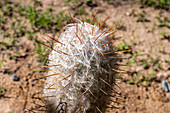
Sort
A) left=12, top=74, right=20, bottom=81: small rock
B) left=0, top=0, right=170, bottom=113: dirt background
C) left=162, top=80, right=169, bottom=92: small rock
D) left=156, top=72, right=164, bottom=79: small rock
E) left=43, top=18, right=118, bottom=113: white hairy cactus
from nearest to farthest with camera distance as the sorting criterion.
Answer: left=43, top=18, right=118, bottom=113: white hairy cactus < left=0, top=0, right=170, bottom=113: dirt background < left=12, top=74, right=20, bottom=81: small rock < left=162, top=80, right=169, bottom=92: small rock < left=156, top=72, right=164, bottom=79: small rock

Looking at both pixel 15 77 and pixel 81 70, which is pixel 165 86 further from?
pixel 15 77

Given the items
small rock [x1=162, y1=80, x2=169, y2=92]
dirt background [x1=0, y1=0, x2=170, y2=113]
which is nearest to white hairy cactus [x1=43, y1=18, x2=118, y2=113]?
dirt background [x1=0, y1=0, x2=170, y2=113]

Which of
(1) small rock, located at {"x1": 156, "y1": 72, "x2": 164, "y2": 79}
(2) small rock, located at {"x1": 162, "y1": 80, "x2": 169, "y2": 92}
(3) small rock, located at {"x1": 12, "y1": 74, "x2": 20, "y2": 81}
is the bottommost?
(2) small rock, located at {"x1": 162, "y1": 80, "x2": 169, "y2": 92}

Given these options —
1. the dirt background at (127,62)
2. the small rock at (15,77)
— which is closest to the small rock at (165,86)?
the dirt background at (127,62)

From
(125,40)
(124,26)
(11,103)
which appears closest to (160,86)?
(125,40)

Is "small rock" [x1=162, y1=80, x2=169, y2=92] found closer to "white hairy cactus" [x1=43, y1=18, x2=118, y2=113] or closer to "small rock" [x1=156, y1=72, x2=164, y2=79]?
"small rock" [x1=156, y1=72, x2=164, y2=79]

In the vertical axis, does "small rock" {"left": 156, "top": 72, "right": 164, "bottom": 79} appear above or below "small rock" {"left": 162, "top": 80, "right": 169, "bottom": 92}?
above

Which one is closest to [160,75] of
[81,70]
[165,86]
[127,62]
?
[165,86]

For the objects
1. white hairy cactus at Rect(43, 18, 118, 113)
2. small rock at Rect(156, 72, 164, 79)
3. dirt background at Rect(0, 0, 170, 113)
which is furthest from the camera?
small rock at Rect(156, 72, 164, 79)
